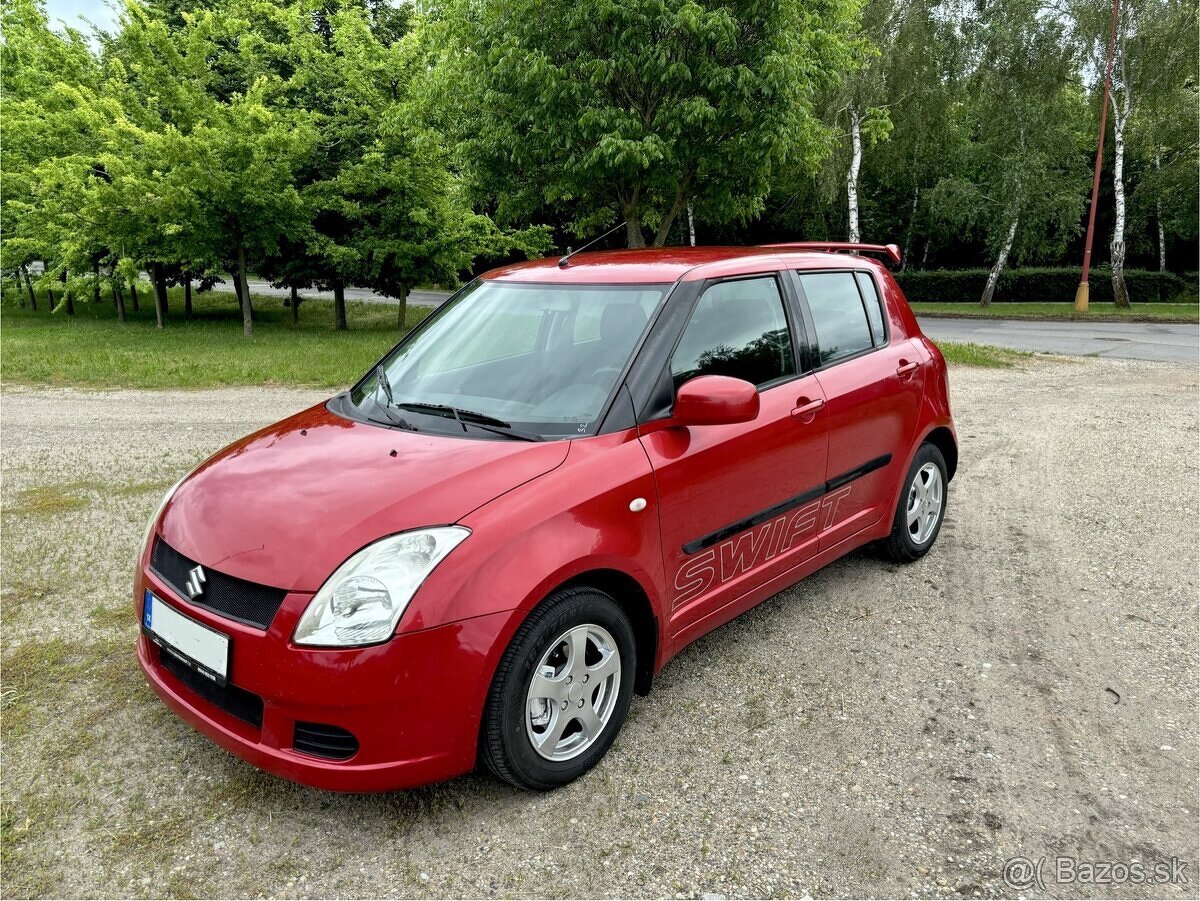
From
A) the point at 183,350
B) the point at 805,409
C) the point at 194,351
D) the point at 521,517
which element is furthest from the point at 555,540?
the point at 183,350

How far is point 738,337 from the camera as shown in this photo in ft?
11.3

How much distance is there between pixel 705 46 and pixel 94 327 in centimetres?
1733

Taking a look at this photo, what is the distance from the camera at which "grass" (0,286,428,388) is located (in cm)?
1173

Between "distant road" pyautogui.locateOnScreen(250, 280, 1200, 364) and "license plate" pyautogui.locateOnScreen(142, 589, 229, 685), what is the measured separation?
52.1 feet

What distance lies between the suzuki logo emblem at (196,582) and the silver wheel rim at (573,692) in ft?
3.42

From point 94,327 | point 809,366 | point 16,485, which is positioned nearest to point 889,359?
point 809,366

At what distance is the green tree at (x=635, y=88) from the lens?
1219 cm

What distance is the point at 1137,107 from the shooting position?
24.4 m

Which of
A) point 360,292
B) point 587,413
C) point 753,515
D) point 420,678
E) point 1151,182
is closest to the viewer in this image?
point 420,678

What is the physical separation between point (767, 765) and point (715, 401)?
4.18 feet

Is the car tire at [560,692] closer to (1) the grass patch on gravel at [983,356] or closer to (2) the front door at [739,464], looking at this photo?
(2) the front door at [739,464]

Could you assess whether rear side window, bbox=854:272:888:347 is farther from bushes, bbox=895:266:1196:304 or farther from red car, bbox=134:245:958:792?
bushes, bbox=895:266:1196:304

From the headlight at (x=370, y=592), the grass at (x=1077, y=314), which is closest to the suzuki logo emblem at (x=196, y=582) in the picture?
the headlight at (x=370, y=592)

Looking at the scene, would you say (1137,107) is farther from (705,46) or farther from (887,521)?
→ (887,521)
